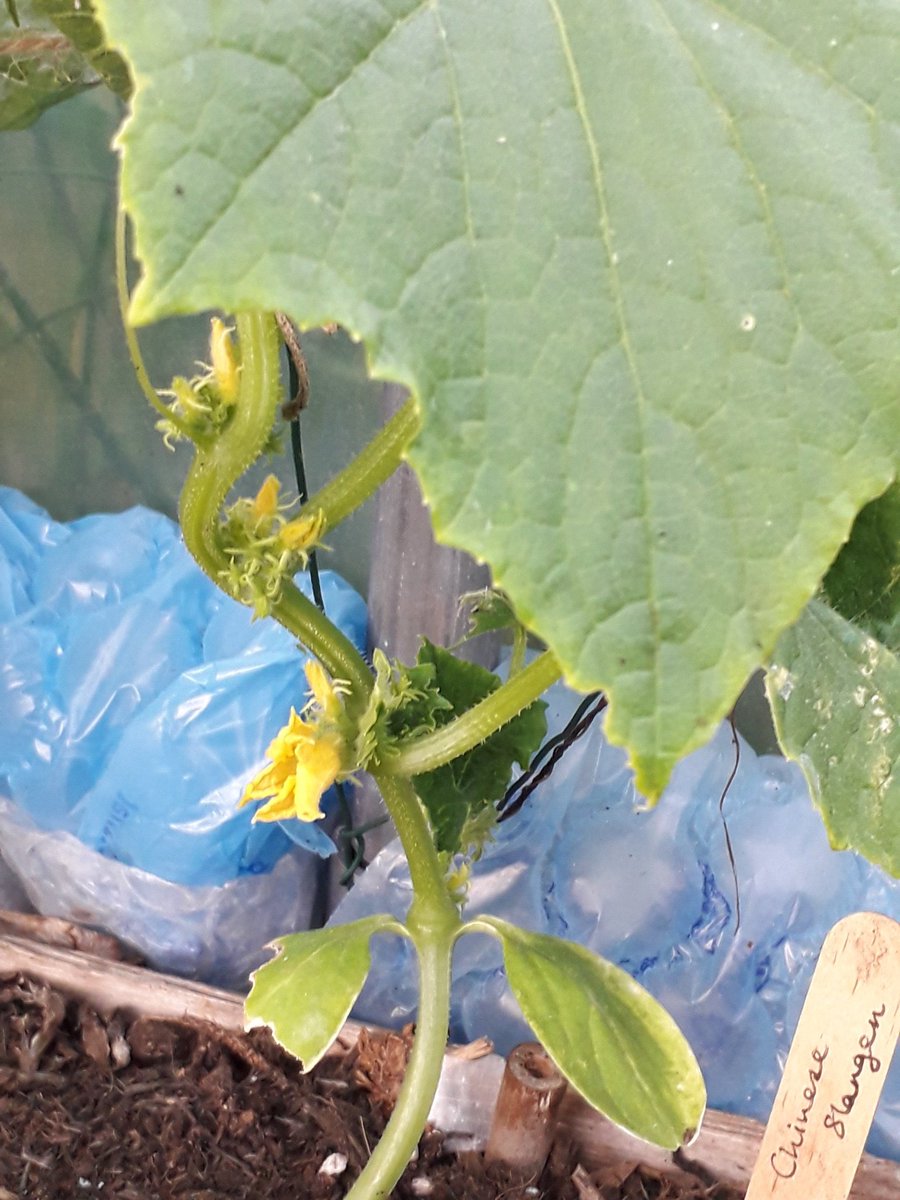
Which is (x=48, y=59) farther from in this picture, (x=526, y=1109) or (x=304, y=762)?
(x=526, y=1109)

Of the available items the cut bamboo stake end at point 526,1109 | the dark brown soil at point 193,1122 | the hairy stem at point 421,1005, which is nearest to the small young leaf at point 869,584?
the hairy stem at point 421,1005

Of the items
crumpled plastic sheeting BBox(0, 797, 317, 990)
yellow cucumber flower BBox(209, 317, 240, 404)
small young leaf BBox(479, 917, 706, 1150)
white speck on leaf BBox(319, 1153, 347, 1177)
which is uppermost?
yellow cucumber flower BBox(209, 317, 240, 404)

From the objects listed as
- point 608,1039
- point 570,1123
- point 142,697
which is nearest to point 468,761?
point 608,1039

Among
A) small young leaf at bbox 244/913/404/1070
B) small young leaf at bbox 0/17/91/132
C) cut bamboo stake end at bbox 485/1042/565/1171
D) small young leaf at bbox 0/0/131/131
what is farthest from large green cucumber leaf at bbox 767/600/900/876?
small young leaf at bbox 0/17/91/132

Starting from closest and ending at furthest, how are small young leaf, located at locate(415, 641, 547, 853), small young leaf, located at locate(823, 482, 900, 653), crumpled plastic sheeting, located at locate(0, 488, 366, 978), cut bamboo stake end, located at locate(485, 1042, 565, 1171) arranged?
1. small young leaf, located at locate(823, 482, 900, 653)
2. small young leaf, located at locate(415, 641, 547, 853)
3. cut bamboo stake end, located at locate(485, 1042, 565, 1171)
4. crumpled plastic sheeting, located at locate(0, 488, 366, 978)

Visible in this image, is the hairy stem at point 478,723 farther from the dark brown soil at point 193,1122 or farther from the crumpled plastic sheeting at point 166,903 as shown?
the crumpled plastic sheeting at point 166,903

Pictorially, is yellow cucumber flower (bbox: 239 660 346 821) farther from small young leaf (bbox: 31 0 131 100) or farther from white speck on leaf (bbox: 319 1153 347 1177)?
white speck on leaf (bbox: 319 1153 347 1177)
